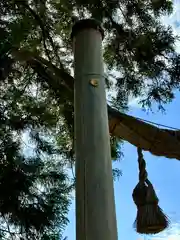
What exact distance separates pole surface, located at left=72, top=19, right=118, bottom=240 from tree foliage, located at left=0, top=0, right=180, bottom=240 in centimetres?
49

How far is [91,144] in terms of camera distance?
31.8 inches

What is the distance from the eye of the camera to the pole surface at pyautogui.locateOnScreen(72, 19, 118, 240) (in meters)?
0.72

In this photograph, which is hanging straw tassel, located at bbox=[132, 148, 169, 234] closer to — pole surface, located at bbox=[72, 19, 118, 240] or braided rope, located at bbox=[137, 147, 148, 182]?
braided rope, located at bbox=[137, 147, 148, 182]

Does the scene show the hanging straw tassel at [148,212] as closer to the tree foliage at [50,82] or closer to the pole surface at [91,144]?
the pole surface at [91,144]

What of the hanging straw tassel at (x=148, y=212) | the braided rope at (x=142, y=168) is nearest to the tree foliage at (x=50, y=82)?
the braided rope at (x=142, y=168)

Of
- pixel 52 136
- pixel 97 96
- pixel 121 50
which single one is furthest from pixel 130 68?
pixel 97 96

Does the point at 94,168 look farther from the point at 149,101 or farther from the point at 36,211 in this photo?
the point at 149,101

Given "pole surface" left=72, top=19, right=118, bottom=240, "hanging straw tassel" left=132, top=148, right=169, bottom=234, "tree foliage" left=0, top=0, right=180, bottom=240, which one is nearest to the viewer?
"pole surface" left=72, top=19, right=118, bottom=240

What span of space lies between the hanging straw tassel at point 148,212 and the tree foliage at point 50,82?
1.66ft

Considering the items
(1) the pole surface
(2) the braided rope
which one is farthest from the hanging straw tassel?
(1) the pole surface

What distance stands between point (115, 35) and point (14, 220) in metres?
1.07

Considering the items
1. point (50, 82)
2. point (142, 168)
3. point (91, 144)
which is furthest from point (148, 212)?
point (50, 82)

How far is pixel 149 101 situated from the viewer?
1.89m

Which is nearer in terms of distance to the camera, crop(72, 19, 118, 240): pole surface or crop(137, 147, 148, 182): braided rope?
crop(72, 19, 118, 240): pole surface
